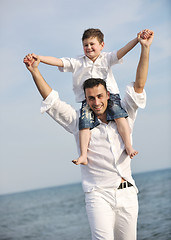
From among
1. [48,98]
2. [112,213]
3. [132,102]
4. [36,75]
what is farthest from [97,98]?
[112,213]

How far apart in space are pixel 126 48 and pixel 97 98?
65 cm

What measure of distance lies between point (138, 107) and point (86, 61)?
872 millimetres

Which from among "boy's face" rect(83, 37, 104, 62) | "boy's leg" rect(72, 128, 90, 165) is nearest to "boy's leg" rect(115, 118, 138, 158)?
"boy's leg" rect(72, 128, 90, 165)

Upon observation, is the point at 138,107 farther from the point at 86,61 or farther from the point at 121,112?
the point at 86,61

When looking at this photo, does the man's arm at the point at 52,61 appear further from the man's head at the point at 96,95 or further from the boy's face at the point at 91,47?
the man's head at the point at 96,95

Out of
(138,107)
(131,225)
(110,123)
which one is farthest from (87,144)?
(131,225)

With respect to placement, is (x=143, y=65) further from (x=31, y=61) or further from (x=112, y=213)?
(x=112, y=213)

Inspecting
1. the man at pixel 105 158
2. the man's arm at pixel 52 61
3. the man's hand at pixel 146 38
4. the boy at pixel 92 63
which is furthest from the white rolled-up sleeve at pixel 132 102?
the man's arm at pixel 52 61

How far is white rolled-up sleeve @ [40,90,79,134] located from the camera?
3.56 metres

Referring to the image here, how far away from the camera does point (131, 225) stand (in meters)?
3.68

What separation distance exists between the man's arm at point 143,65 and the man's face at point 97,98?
0.31 m

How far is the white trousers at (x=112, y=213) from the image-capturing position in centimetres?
350

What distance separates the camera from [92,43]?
4.23 m

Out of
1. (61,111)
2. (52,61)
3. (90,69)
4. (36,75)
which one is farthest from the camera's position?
(90,69)
